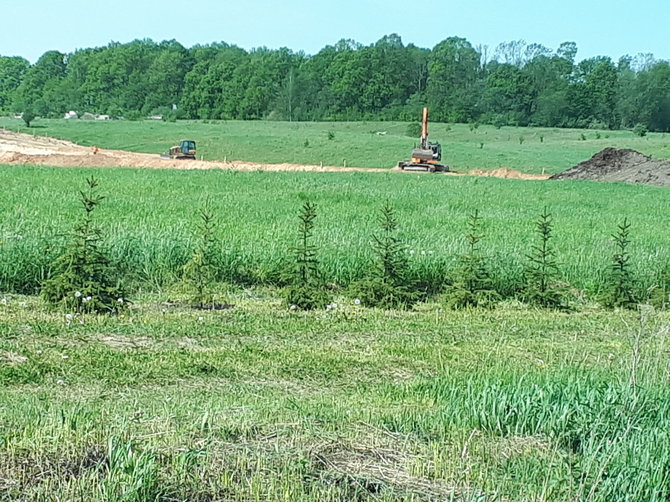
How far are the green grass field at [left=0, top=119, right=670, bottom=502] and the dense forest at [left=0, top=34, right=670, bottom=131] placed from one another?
89.3 metres

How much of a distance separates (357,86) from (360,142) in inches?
2145

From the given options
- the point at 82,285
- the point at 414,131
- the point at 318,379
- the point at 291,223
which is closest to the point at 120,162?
the point at 291,223

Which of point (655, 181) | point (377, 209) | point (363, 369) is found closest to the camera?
point (363, 369)

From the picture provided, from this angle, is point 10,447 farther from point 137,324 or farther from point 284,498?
point 137,324

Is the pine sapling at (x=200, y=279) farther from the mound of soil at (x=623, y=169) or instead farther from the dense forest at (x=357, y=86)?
the dense forest at (x=357, y=86)

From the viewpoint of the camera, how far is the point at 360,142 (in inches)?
2702

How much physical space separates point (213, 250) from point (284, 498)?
9.35m

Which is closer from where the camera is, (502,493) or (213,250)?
(502,493)

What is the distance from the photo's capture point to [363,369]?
9188 mm

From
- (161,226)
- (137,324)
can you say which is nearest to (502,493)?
(137,324)

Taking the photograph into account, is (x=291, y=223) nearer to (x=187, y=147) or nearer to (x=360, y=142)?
(x=187, y=147)

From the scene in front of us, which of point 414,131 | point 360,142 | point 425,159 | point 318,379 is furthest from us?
point 414,131

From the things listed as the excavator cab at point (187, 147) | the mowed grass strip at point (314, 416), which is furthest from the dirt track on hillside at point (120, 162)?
the mowed grass strip at point (314, 416)

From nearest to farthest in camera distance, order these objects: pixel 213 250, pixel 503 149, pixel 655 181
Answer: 1. pixel 213 250
2. pixel 655 181
3. pixel 503 149
